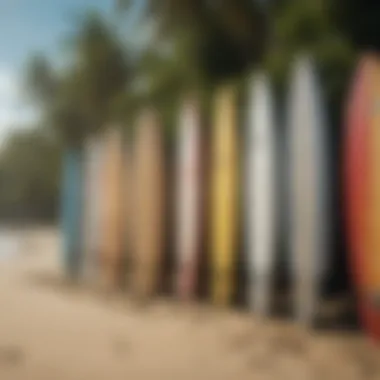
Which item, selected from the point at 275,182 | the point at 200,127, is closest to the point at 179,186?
the point at 200,127

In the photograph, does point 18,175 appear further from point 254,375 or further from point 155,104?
point 155,104

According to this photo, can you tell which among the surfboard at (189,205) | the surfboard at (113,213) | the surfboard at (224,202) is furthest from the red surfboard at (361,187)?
the surfboard at (113,213)

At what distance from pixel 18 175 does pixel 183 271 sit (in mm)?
554

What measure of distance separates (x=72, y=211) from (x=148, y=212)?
236 mm

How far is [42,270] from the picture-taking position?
189cm

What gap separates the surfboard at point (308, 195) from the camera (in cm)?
131

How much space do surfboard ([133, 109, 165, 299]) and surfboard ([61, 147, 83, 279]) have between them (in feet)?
0.58

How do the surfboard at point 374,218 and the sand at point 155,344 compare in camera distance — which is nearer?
the sand at point 155,344

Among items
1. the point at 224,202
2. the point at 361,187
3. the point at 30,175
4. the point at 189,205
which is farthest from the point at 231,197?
the point at 30,175

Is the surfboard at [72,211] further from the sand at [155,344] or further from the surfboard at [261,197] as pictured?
the surfboard at [261,197]

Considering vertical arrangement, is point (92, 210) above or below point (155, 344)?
above

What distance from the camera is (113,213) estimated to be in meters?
1.84

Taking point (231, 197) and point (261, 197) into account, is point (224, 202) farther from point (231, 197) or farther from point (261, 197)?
point (261, 197)

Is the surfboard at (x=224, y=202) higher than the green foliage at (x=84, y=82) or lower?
lower
